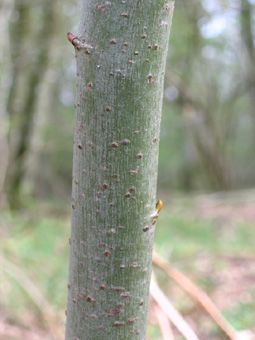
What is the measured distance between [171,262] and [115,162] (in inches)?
175

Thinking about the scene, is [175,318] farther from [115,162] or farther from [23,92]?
[23,92]

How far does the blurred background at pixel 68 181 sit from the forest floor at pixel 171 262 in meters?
0.02

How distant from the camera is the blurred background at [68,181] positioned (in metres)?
3.81

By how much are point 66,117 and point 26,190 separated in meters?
4.68

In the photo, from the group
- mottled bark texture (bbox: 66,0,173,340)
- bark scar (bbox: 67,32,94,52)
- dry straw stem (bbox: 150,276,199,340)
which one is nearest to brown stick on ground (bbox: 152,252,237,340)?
dry straw stem (bbox: 150,276,199,340)

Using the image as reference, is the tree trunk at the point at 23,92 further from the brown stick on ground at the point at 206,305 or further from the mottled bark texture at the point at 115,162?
the mottled bark texture at the point at 115,162

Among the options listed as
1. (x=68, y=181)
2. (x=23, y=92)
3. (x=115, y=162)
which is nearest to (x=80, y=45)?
(x=115, y=162)

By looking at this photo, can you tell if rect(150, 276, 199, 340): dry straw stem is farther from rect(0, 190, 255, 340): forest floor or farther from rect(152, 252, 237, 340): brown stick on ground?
rect(0, 190, 255, 340): forest floor

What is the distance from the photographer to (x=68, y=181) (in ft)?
43.0

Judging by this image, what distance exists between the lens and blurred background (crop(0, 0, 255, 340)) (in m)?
3.81

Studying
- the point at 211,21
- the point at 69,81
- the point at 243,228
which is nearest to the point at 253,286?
the point at 243,228

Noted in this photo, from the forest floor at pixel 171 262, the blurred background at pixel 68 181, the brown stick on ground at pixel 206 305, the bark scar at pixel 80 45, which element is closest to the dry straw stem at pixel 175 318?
the brown stick on ground at pixel 206 305

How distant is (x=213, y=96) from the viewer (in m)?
12.1

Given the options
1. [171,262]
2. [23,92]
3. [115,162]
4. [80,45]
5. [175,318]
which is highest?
[23,92]
